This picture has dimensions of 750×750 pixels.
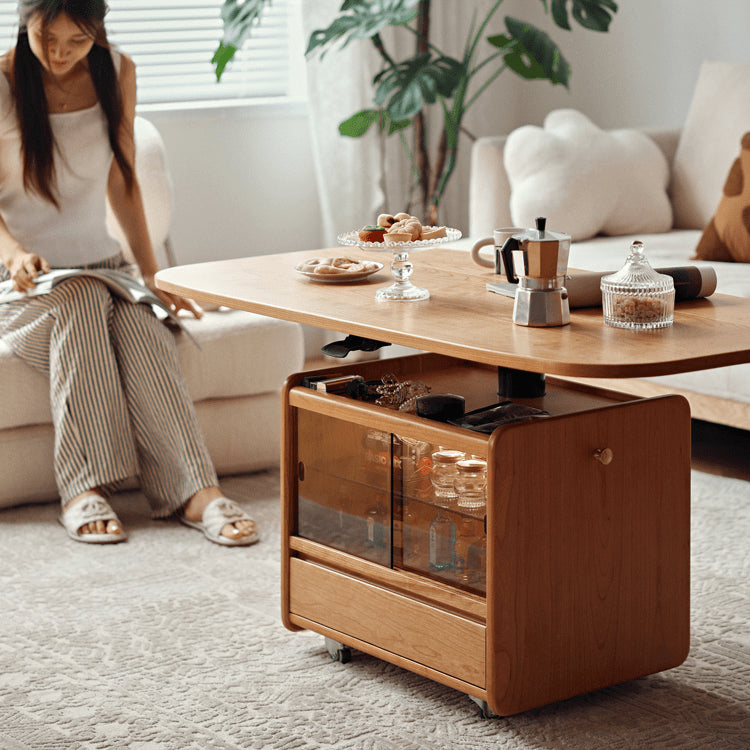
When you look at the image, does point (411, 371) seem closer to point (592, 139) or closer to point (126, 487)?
point (126, 487)

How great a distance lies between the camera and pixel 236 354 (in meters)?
→ 2.90

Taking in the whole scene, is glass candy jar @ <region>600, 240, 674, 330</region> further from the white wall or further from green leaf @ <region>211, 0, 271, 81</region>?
the white wall

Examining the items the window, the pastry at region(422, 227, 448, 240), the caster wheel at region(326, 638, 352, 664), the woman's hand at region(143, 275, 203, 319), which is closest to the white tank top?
the woman's hand at region(143, 275, 203, 319)

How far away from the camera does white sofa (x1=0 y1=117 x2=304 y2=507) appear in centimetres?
271

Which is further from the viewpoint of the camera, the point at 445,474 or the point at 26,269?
the point at 26,269

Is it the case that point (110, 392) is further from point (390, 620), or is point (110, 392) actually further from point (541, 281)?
point (541, 281)

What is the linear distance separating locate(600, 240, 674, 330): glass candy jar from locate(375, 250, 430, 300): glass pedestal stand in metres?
0.34

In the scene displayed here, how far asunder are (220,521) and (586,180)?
1574 mm

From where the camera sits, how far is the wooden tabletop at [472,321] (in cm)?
147

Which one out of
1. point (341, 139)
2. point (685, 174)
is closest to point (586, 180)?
point (685, 174)

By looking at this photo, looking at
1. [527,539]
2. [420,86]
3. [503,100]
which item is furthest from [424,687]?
[503,100]

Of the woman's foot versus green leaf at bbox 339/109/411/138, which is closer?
the woman's foot

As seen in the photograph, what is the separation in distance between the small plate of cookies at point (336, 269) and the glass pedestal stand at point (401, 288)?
0.10 meters

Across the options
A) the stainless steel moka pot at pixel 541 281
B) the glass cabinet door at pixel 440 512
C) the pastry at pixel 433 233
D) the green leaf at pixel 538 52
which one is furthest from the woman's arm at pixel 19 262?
the green leaf at pixel 538 52
